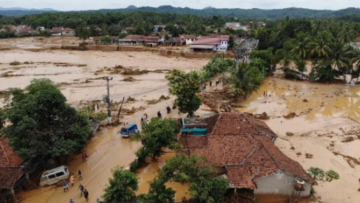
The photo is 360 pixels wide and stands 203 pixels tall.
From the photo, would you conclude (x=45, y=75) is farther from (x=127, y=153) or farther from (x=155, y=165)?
(x=155, y=165)

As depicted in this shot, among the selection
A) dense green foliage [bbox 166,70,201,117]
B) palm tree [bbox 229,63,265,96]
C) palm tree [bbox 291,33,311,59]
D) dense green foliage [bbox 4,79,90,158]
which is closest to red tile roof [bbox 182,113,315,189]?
dense green foliage [bbox 166,70,201,117]

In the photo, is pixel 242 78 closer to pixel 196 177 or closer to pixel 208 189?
pixel 196 177

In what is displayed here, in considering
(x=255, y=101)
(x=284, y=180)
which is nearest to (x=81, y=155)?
(x=284, y=180)

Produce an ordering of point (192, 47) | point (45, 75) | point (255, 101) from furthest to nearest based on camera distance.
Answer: point (192, 47) < point (45, 75) < point (255, 101)

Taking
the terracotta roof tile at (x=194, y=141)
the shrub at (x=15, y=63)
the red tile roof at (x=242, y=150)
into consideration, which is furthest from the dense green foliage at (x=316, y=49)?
the shrub at (x=15, y=63)

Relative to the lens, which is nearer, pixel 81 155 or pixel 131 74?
pixel 81 155

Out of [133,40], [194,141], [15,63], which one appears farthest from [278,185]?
[133,40]
